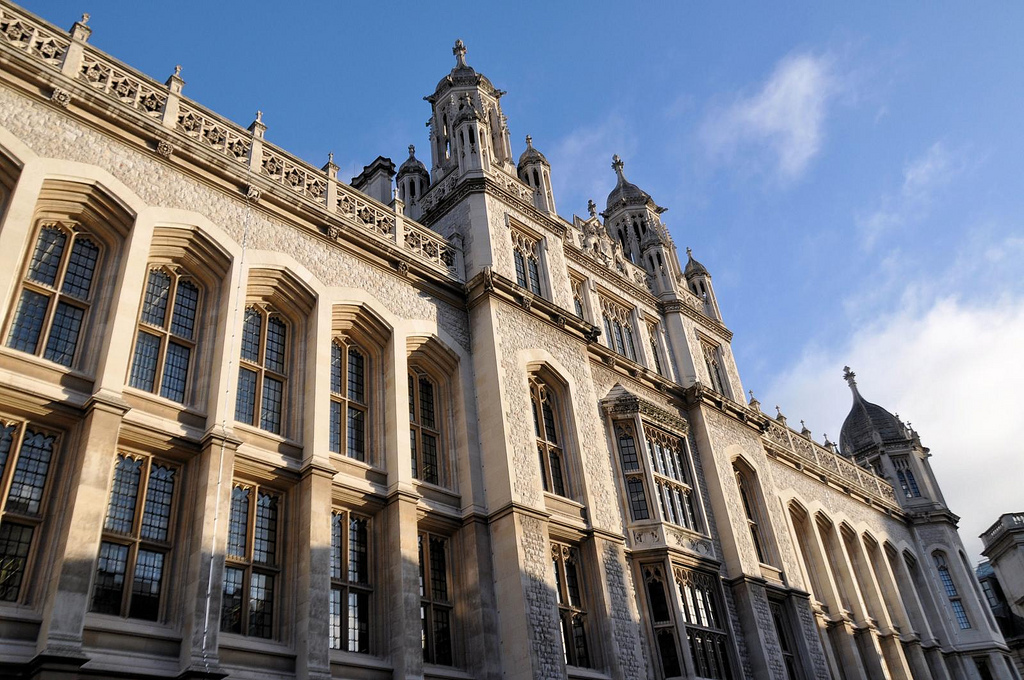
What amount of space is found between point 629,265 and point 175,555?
17.7m

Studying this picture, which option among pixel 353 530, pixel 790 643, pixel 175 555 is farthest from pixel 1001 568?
pixel 175 555

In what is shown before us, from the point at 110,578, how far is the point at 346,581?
3620 millimetres

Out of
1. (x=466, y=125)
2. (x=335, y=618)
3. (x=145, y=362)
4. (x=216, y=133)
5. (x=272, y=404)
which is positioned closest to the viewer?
(x=145, y=362)

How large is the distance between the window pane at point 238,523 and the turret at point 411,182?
12112mm

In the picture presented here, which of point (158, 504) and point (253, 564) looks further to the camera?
point (253, 564)

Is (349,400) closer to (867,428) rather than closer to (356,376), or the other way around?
(356,376)

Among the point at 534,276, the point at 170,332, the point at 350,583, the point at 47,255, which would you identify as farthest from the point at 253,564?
the point at 534,276

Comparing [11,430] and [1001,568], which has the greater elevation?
[1001,568]

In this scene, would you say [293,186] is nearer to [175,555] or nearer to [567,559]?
[175,555]

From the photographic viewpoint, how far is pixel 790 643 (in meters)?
21.5

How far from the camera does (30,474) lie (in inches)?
420

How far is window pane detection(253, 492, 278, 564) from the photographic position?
12555 millimetres

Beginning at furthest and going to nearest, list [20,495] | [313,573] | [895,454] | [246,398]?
[895,454] < [246,398] < [313,573] < [20,495]

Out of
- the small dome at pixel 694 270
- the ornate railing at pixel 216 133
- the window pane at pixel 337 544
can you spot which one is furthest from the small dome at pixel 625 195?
the window pane at pixel 337 544
